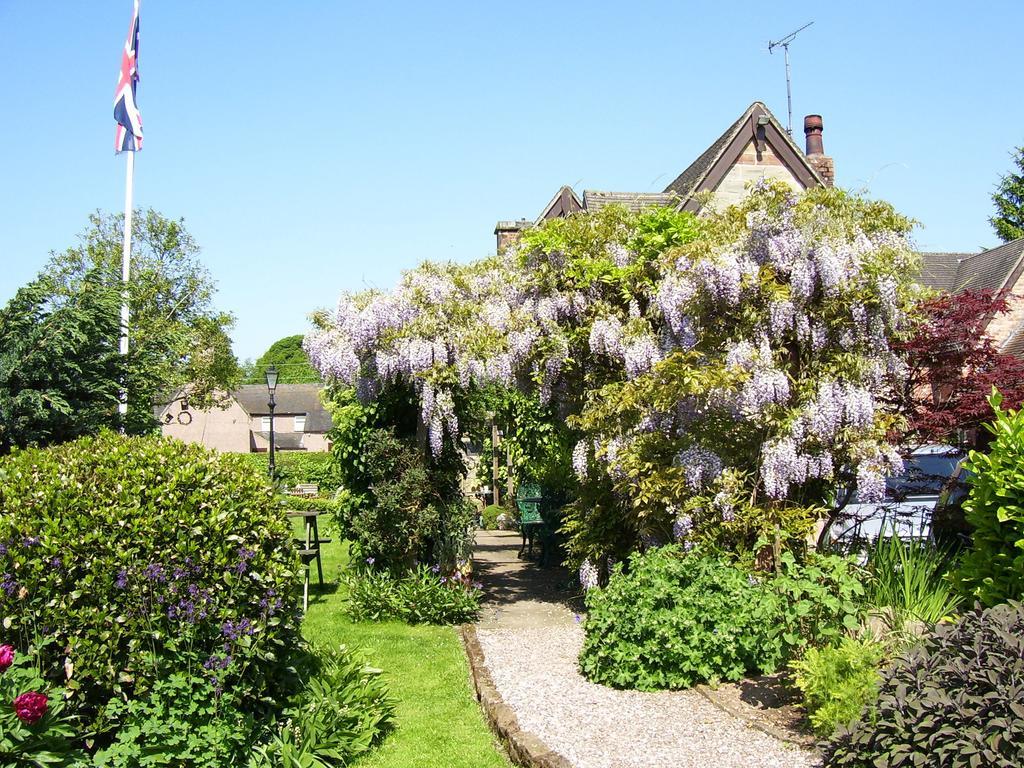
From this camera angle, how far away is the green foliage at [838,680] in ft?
16.1

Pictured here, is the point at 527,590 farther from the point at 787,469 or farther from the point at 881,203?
the point at 881,203

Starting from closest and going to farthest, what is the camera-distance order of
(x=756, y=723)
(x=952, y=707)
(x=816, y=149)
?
(x=952, y=707) < (x=756, y=723) < (x=816, y=149)

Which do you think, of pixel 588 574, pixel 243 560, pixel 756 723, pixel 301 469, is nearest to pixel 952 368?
pixel 588 574

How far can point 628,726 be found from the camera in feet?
18.5

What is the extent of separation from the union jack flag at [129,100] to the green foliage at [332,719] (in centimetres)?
1340

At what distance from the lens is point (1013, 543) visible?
5.43 meters

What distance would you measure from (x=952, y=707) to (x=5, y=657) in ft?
15.3

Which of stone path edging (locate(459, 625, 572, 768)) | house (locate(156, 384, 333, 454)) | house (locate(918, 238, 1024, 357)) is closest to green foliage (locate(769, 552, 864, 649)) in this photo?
stone path edging (locate(459, 625, 572, 768))

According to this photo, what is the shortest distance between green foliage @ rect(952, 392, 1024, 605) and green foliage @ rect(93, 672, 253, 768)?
4745mm

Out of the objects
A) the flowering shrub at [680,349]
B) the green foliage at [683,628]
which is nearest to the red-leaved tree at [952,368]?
the flowering shrub at [680,349]

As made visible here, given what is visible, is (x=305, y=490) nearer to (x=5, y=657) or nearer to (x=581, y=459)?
(x=581, y=459)

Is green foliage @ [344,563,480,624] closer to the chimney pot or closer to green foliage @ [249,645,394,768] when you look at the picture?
green foliage @ [249,645,394,768]

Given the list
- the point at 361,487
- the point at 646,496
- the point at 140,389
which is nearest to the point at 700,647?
the point at 646,496

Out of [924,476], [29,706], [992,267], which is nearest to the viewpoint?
[29,706]
